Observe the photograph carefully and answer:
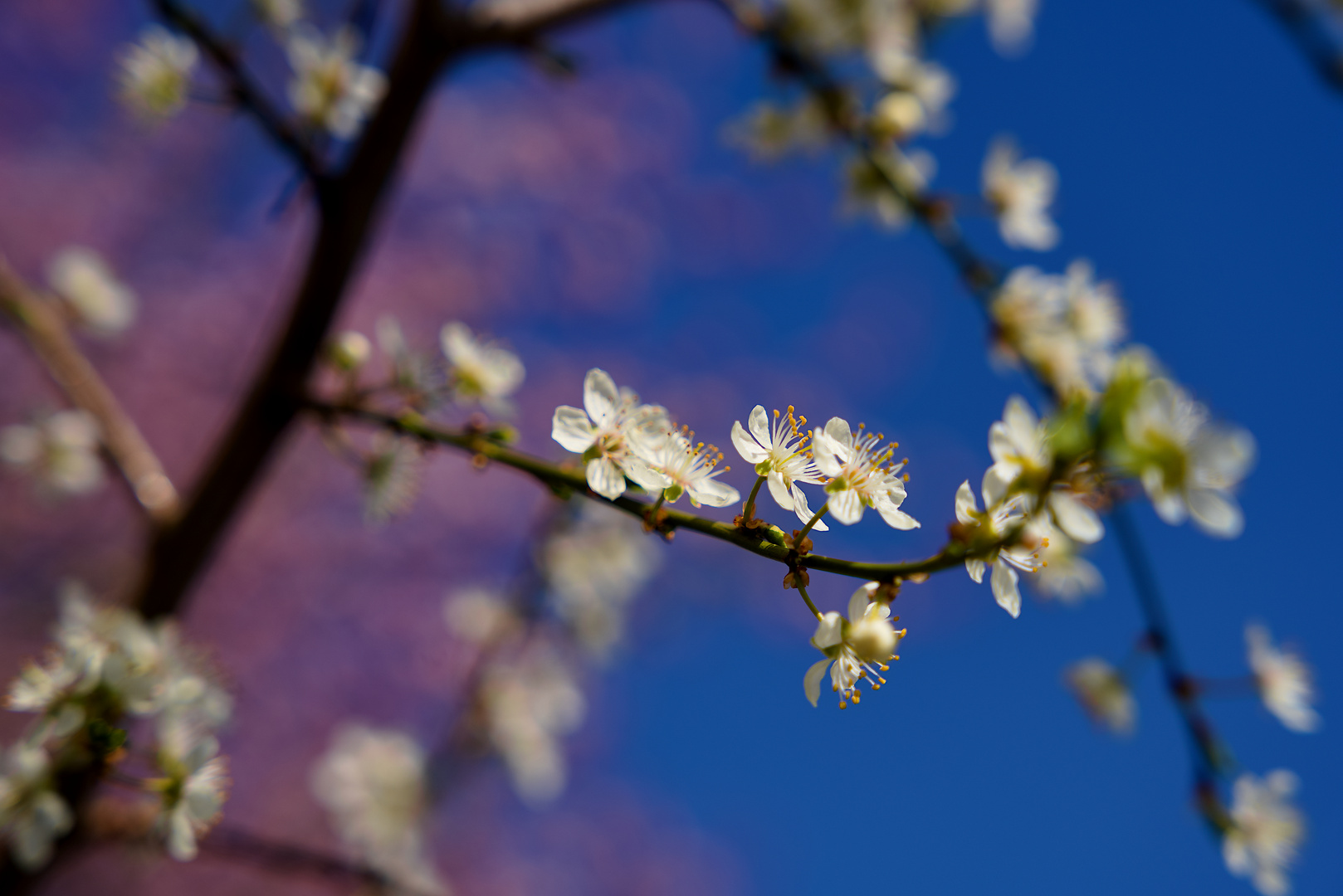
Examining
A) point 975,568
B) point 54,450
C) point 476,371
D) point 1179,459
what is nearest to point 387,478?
point 476,371

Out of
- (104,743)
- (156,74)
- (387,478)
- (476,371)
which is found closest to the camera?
(104,743)

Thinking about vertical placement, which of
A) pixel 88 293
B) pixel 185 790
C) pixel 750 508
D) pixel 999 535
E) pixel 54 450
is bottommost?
pixel 54 450

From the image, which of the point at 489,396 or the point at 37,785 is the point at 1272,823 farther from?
the point at 37,785

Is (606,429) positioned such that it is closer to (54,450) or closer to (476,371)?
(476,371)

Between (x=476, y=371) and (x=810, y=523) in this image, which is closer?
(x=810, y=523)

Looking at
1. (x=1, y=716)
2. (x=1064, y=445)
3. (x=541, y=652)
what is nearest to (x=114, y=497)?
(x=1, y=716)

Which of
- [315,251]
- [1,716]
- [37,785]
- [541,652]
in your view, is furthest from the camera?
[1,716]

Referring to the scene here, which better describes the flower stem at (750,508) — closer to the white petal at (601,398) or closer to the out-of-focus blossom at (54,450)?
the white petal at (601,398)

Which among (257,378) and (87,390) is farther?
(87,390)
